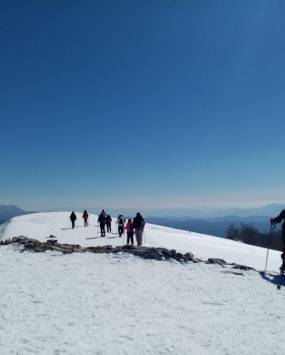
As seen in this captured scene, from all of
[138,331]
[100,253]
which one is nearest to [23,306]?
[138,331]

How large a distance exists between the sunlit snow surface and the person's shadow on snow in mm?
410

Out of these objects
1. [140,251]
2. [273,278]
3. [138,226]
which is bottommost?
[273,278]

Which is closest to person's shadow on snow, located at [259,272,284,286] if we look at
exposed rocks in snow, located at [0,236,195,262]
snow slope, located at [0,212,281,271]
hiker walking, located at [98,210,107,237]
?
exposed rocks in snow, located at [0,236,195,262]

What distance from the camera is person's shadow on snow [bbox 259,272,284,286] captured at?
54.0 feet

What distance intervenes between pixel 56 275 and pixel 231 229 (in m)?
108

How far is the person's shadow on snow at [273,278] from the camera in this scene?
54.0ft

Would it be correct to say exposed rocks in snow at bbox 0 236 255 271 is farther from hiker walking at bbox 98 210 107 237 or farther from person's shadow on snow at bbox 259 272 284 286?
→ hiker walking at bbox 98 210 107 237

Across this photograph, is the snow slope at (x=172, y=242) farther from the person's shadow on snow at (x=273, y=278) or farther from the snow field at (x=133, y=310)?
the snow field at (x=133, y=310)

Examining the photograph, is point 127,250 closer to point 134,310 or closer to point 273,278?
point 273,278

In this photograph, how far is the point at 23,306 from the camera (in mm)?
10727

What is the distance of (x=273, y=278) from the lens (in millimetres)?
17297

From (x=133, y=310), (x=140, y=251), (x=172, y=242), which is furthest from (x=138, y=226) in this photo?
(x=133, y=310)

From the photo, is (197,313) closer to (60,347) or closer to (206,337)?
(206,337)

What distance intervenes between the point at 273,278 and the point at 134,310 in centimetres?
932
